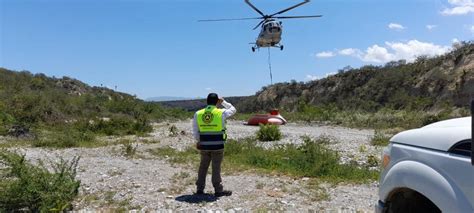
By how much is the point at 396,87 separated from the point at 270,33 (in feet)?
77.0

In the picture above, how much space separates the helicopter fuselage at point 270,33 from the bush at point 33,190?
20300mm

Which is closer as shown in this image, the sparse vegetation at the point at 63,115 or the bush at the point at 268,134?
the bush at the point at 268,134

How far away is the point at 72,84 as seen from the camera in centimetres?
5950

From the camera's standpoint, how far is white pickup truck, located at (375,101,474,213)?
298 centimetres

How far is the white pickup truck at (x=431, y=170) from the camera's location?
298 cm

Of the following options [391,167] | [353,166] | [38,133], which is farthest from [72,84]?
[391,167]

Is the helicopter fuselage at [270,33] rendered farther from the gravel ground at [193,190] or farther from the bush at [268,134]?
the gravel ground at [193,190]

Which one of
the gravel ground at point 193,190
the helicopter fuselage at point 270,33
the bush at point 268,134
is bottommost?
the gravel ground at point 193,190

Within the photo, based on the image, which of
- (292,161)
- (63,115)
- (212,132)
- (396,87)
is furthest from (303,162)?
(396,87)

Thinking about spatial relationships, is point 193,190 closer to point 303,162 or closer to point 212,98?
point 212,98

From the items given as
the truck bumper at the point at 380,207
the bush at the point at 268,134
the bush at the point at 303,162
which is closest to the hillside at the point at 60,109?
the bush at the point at 268,134

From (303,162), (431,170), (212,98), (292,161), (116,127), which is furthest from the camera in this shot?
(116,127)

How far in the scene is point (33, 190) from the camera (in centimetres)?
735

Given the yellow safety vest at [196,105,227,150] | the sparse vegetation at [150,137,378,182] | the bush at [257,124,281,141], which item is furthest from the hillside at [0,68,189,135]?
the yellow safety vest at [196,105,227,150]
